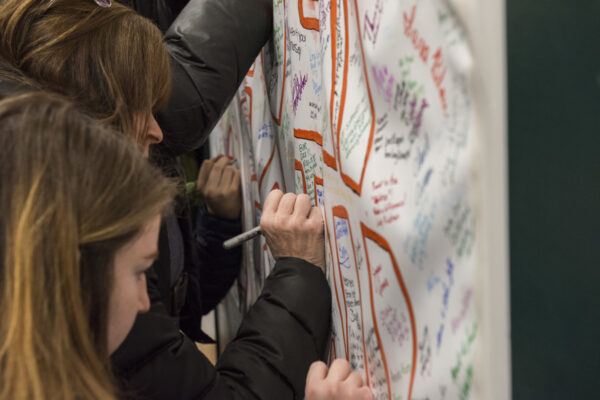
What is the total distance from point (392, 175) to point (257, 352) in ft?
1.56

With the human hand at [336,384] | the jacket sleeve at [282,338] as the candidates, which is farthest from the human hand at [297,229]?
the human hand at [336,384]

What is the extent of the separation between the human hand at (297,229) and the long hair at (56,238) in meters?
0.42

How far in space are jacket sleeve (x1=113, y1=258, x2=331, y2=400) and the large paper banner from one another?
1.6 inches

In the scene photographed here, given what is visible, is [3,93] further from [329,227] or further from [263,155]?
[263,155]

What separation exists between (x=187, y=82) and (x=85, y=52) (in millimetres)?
330

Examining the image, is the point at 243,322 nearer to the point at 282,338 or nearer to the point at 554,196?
the point at 282,338

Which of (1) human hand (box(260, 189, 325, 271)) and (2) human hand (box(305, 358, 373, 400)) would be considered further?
(1) human hand (box(260, 189, 325, 271))

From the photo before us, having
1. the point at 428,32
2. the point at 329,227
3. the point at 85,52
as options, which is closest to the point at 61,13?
the point at 85,52

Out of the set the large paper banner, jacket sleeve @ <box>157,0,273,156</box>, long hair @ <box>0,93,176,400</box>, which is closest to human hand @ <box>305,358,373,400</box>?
the large paper banner

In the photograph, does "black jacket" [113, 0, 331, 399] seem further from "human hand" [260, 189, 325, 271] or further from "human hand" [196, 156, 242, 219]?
"human hand" [196, 156, 242, 219]

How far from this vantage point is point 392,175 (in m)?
0.73

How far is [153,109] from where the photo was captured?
3.79 feet

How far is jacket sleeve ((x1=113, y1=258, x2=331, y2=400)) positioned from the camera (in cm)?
102

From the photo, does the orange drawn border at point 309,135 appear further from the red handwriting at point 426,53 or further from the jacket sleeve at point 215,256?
the jacket sleeve at point 215,256
